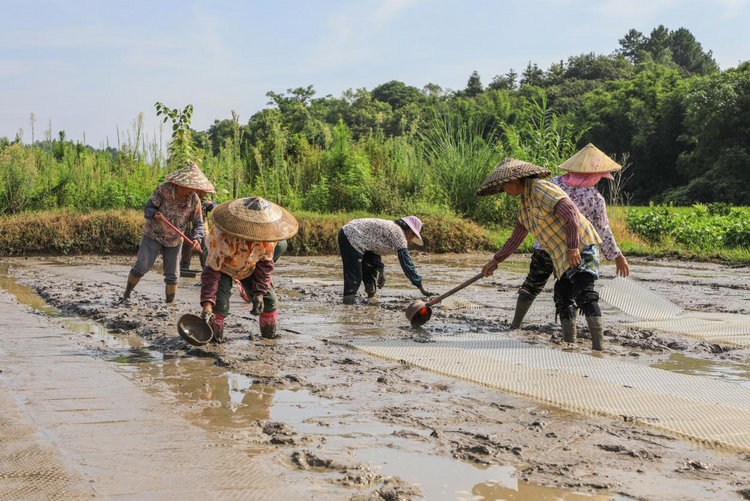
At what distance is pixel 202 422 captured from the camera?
12.5ft

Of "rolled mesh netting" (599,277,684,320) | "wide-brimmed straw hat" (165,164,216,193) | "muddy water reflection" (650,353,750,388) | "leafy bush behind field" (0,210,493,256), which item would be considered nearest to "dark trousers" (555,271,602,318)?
"muddy water reflection" (650,353,750,388)

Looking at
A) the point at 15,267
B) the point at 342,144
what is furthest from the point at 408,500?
the point at 342,144

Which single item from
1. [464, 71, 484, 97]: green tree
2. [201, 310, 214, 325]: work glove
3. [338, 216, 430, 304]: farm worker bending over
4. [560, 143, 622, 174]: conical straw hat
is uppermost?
[464, 71, 484, 97]: green tree

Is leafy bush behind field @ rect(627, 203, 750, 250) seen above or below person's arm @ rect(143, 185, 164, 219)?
below

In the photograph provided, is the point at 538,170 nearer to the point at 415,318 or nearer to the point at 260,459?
A: the point at 415,318

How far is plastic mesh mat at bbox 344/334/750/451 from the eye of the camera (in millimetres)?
3777

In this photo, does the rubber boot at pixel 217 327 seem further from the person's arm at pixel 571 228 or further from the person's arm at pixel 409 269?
the person's arm at pixel 571 228

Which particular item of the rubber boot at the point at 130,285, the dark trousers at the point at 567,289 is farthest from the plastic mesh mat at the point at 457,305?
the rubber boot at the point at 130,285

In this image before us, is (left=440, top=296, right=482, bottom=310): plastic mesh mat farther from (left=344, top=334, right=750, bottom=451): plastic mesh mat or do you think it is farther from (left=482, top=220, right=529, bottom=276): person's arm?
(left=344, top=334, right=750, bottom=451): plastic mesh mat

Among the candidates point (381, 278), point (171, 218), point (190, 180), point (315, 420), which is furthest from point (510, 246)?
Answer: point (171, 218)

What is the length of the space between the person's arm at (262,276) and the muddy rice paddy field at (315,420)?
434 millimetres

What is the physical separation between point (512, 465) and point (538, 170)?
296cm

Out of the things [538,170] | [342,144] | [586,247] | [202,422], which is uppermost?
[342,144]

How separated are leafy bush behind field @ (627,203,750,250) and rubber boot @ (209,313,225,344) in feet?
38.6
